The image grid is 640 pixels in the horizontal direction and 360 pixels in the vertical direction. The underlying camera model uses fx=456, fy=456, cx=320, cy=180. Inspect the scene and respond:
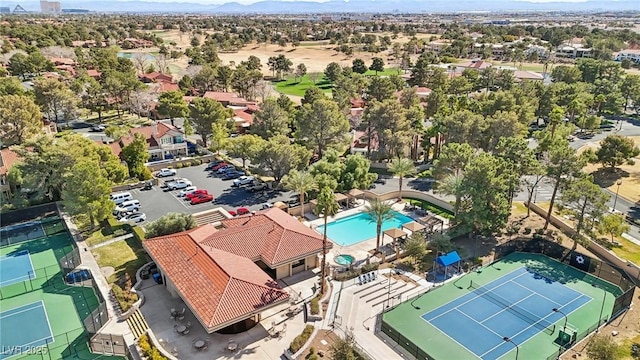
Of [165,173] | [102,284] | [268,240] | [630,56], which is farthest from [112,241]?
[630,56]

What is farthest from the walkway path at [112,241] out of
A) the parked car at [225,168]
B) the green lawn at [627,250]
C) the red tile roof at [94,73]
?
the red tile roof at [94,73]

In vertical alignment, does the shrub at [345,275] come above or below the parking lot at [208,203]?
above

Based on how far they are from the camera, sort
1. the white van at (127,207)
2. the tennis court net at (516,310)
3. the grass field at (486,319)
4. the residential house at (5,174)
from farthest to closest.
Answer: the residential house at (5,174)
the white van at (127,207)
the tennis court net at (516,310)
the grass field at (486,319)

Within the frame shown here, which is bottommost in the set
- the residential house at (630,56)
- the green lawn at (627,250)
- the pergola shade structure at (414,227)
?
the green lawn at (627,250)

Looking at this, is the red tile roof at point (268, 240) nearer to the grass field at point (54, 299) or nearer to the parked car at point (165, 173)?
the grass field at point (54, 299)

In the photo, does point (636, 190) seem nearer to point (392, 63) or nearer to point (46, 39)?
point (392, 63)

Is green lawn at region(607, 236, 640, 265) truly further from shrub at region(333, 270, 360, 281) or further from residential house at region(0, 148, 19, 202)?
residential house at region(0, 148, 19, 202)

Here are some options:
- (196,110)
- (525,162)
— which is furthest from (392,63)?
(525,162)

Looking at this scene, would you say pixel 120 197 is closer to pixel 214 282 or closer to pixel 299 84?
pixel 214 282
